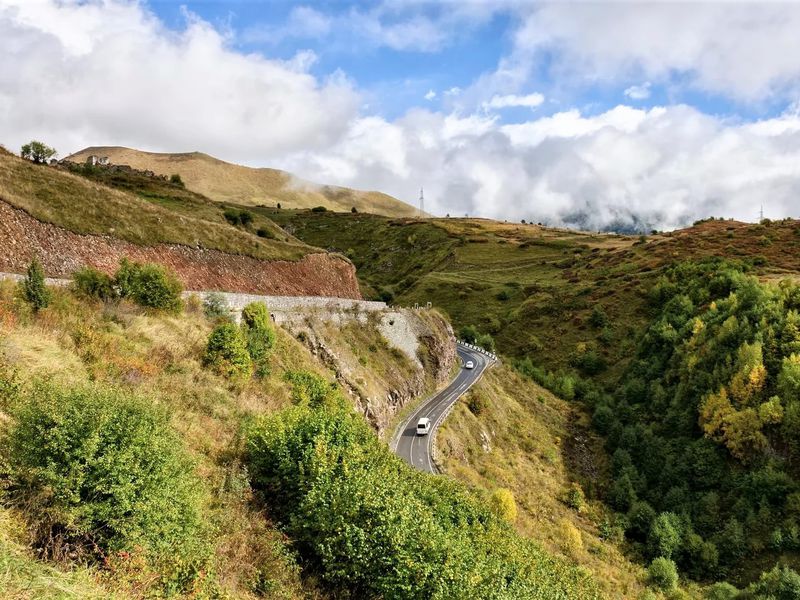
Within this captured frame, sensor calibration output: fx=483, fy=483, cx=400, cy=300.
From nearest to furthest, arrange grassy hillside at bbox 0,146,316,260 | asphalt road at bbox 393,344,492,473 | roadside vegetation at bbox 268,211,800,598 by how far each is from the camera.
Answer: grassy hillside at bbox 0,146,316,260 < asphalt road at bbox 393,344,492,473 < roadside vegetation at bbox 268,211,800,598

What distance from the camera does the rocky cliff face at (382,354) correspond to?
38.6 m

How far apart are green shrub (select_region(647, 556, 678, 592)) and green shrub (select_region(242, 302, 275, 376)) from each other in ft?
127

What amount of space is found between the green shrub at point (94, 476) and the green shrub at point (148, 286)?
14.1m

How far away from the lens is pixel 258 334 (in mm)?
27422

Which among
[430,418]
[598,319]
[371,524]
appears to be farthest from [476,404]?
[598,319]

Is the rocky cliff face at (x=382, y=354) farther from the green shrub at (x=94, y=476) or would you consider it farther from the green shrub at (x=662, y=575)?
the green shrub at (x=662, y=575)

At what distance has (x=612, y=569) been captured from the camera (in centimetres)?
4147

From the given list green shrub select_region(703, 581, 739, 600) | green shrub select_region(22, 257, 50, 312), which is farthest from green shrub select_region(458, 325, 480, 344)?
green shrub select_region(22, 257, 50, 312)

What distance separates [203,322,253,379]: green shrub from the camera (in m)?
22.8

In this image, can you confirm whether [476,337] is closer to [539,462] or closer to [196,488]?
[539,462]

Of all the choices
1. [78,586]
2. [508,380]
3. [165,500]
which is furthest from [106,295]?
[508,380]

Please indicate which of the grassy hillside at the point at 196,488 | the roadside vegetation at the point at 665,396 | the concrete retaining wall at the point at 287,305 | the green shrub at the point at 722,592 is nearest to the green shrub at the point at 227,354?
the grassy hillside at the point at 196,488

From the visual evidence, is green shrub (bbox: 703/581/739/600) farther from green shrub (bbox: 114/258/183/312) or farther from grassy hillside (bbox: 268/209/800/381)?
green shrub (bbox: 114/258/183/312)

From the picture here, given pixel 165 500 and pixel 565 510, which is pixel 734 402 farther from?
pixel 165 500
